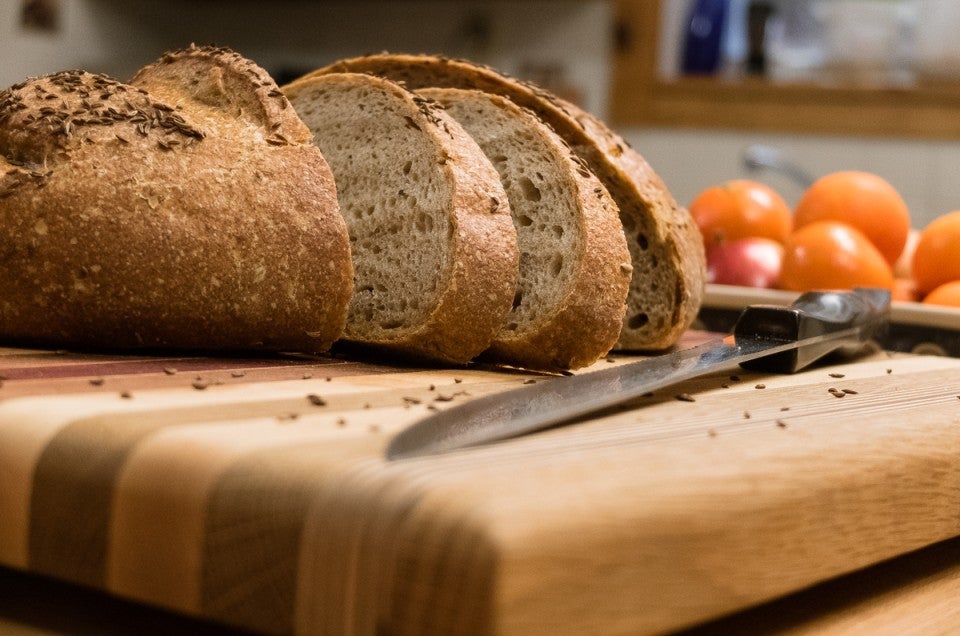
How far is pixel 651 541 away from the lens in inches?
30.3

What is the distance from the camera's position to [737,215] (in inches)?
89.8

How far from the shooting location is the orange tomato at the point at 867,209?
214 centimetres

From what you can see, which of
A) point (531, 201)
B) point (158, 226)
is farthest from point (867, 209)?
point (158, 226)

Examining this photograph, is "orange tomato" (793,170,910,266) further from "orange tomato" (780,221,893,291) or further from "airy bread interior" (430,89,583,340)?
"airy bread interior" (430,89,583,340)

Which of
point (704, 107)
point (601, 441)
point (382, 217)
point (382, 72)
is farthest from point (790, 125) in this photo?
point (601, 441)

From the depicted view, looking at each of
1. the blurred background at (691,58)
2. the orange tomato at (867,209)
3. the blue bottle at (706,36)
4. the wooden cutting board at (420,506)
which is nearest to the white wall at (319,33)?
the blurred background at (691,58)

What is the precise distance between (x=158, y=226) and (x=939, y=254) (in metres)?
1.36

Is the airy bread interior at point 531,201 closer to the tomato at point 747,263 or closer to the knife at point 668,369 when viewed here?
the knife at point 668,369

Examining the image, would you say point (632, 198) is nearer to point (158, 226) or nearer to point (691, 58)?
point (158, 226)

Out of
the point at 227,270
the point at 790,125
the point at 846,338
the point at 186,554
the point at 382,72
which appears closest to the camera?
the point at 186,554

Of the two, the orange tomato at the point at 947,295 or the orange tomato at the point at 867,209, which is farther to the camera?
the orange tomato at the point at 867,209

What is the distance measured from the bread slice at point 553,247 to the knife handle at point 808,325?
6.5 inches

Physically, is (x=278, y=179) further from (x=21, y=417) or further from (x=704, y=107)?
(x=704, y=107)

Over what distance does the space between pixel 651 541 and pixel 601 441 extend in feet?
0.54
